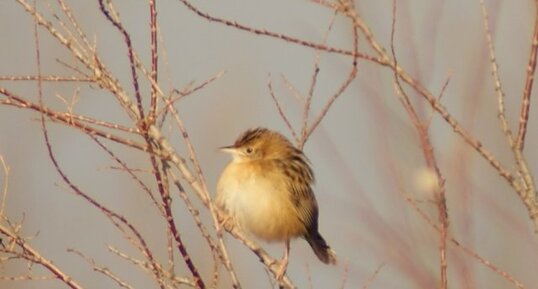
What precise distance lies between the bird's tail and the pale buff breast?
7 centimetres

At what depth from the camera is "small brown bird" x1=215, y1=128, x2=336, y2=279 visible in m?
6.51

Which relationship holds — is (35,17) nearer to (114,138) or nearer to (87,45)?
(87,45)

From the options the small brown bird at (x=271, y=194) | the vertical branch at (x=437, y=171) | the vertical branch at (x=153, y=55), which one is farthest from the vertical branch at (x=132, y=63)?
the small brown bird at (x=271, y=194)

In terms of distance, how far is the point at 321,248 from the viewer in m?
6.86

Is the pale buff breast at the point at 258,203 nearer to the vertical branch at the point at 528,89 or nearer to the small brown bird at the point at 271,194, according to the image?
the small brown bird at the point at 271,194

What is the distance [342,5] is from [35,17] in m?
1.22

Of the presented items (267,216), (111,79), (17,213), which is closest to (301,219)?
(267,216)

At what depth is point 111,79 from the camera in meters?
4.30

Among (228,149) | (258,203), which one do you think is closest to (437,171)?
(258,203)

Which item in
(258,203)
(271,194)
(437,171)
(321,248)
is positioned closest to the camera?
(437,171)

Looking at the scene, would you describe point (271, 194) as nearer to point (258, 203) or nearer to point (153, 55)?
point (258, 203)

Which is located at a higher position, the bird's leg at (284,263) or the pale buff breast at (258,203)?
the pale buff breast at (258,203)

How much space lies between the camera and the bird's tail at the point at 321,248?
680 cm

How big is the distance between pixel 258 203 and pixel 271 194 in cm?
16
